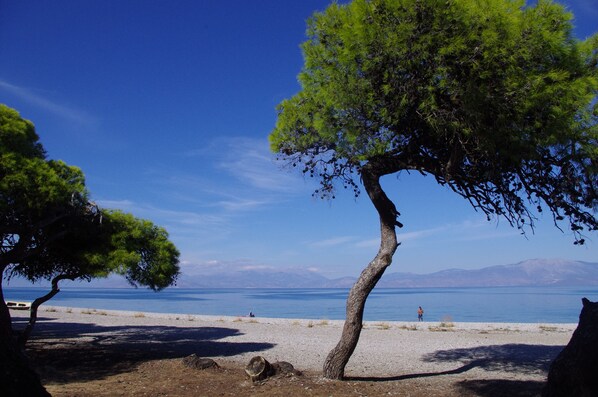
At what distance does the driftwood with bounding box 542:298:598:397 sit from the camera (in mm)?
4973

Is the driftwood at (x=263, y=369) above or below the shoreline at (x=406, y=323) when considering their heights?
above

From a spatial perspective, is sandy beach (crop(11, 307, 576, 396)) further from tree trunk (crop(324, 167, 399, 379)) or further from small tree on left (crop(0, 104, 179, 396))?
small tree on left (crop(0, 104, 179, 396))

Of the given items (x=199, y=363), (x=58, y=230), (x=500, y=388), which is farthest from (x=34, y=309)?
(x=500, y=388)

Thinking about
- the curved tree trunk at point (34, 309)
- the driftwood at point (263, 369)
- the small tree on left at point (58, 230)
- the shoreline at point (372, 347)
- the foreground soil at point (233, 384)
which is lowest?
the shoreline at point (372, 347)

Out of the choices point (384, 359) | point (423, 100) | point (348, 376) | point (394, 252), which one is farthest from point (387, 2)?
point (384, 359)

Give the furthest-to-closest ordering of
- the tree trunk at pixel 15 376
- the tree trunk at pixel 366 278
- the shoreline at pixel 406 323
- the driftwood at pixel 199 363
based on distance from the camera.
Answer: the shoreline at pixel 406 323
the driftwood at pixel 199 363
the tree trunk at pixel 366 278
the tree trunk at pixel 15 376

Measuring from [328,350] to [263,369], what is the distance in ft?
21.6

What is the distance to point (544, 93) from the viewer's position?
684cm

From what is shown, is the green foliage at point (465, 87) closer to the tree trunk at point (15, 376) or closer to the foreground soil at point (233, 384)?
the foreground soil at point (233, 384)

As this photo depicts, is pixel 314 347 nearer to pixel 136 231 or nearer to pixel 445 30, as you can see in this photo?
pixel 136 231

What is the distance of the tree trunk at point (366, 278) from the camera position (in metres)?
8.77

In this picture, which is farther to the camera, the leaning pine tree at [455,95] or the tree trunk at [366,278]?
the tree trunk at [366,278]

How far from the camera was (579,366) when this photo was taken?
201 inches

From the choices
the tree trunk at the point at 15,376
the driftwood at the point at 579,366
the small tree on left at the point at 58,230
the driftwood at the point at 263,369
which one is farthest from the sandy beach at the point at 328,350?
the tree trunk at the point at 15,376
